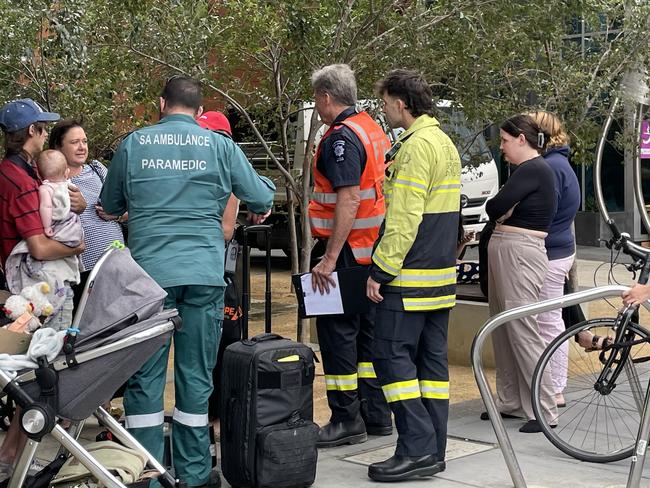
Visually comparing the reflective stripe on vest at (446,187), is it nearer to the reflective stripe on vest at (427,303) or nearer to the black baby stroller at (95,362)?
the reflective stripe on vest at (427,303)

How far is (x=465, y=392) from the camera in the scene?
26.8 ft

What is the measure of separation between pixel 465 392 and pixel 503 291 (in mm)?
1356

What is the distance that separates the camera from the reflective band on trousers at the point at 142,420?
5.41 metres

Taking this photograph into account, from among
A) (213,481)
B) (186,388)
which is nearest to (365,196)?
(186,388)

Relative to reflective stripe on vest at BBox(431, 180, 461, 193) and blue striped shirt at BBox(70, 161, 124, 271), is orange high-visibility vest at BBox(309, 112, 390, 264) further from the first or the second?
blue striped shirt at BBox(70, 161, 124, 271)

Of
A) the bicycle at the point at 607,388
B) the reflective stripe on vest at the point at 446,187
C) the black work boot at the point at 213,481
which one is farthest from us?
the bicycle at the point at 607,388

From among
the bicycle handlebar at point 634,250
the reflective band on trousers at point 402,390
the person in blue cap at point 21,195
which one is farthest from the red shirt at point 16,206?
the bicycle handlebar at point 634,250

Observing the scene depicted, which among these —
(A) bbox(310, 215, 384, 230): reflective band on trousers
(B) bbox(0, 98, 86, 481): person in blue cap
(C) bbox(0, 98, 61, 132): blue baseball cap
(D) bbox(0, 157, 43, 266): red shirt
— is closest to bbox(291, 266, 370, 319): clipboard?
(A) bbox(310, 215, 384, 230): reflective band on trousers

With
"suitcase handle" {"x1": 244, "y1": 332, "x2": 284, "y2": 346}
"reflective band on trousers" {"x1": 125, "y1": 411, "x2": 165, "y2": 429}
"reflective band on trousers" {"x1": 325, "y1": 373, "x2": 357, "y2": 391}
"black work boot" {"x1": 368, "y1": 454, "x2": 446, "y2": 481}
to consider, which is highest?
"suitcase handle" {"x1": 244, "y1": 332, "x2": 284, "y2": 346}

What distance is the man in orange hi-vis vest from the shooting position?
652cm

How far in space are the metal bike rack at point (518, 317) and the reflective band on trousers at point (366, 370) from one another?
127 centimetres

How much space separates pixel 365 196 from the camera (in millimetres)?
6602

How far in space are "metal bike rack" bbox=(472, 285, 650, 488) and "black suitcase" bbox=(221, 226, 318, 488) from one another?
87 cm

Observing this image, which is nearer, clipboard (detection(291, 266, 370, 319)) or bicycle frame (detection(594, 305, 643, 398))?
bicycle frame (detection(594, 305, 643, 398))
